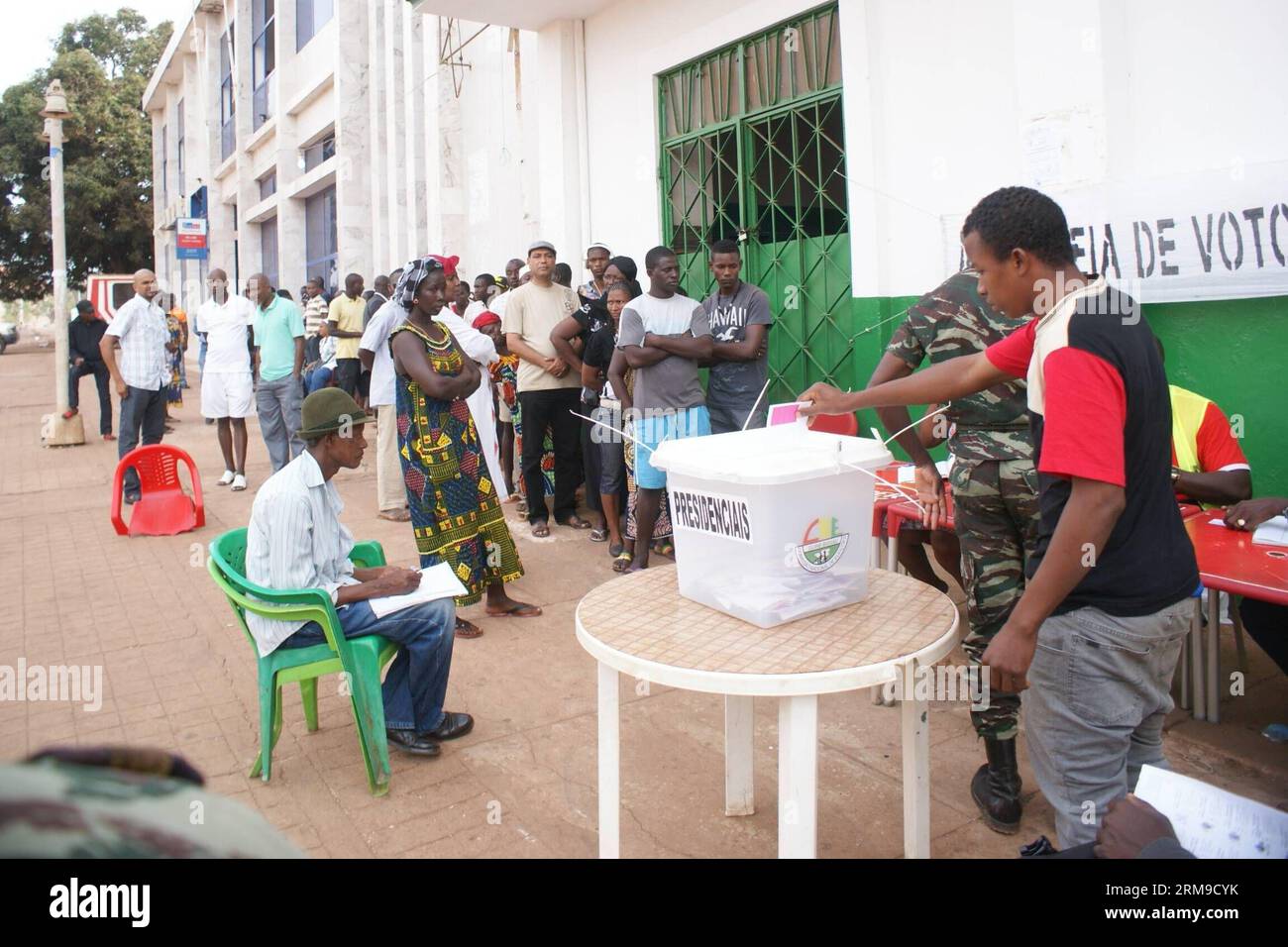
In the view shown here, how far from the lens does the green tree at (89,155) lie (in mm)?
33250

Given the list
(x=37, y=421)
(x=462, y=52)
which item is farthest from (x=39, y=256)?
(x=462, y=52)

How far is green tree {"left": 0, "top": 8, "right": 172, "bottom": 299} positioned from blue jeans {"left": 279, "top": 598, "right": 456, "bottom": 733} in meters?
35.9

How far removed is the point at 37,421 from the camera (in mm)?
15703

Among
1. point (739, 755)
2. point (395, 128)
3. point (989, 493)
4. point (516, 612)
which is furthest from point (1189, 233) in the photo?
point (395, 128)

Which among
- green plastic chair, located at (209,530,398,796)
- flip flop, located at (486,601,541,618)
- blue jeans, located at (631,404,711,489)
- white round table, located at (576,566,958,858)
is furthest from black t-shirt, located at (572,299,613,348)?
white round table, located at (576,566,958,858)

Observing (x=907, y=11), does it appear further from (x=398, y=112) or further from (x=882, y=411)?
(x=398, y=112)

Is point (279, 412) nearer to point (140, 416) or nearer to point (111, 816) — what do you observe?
point (140, 416)

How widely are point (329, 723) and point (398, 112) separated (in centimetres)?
1103

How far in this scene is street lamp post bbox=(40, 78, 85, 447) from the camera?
12586mm

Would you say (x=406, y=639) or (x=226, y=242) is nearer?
(x=406, y=639)

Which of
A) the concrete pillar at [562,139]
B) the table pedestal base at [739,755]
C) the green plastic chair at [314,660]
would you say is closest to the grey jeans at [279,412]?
the concrete pillar at [562,139]

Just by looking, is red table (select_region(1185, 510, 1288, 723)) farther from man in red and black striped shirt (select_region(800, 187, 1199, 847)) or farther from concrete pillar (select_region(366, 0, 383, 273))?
concrete pillar (select_region(366, 0, 383, 273))

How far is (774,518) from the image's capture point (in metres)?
2.19

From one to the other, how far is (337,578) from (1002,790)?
7.67ft
